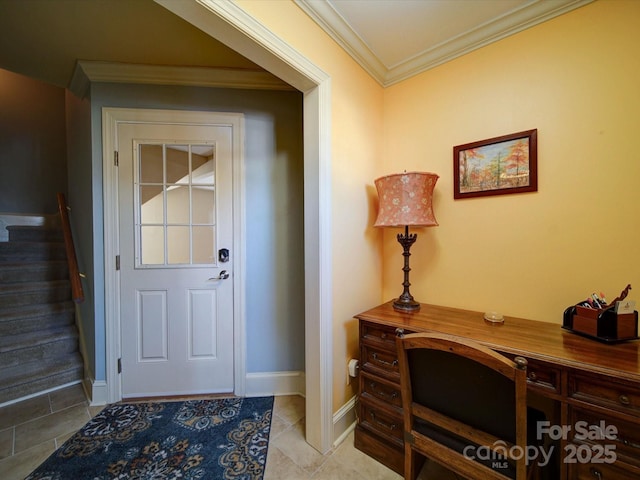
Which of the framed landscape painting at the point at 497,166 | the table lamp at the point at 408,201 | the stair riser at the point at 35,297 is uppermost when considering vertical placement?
the framed landscape painting at the point at 497,166

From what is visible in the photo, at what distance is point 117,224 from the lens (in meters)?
1.78

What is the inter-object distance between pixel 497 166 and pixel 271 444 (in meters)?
2.11

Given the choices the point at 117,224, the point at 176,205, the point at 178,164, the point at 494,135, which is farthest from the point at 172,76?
the point at 494,135

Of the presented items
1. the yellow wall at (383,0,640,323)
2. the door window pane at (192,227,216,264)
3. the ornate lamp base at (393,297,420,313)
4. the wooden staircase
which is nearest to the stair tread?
the wooden staircase

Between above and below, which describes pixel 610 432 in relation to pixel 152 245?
below

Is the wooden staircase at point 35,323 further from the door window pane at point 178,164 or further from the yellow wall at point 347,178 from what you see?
the yellow wall at point 347,178

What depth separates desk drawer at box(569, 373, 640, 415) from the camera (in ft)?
2.54

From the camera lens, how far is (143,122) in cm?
180

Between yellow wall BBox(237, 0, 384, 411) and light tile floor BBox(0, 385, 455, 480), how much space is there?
282 mm

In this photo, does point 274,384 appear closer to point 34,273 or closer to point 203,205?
point 203,205

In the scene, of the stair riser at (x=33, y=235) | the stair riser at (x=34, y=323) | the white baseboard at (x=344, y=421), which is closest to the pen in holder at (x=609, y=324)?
the white baseboard at (x=344, y=421)

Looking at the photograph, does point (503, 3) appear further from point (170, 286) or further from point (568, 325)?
point (170, 286)

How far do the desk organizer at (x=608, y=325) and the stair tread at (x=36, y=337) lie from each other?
3.67 metres

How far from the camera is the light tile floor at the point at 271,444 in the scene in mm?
1241
